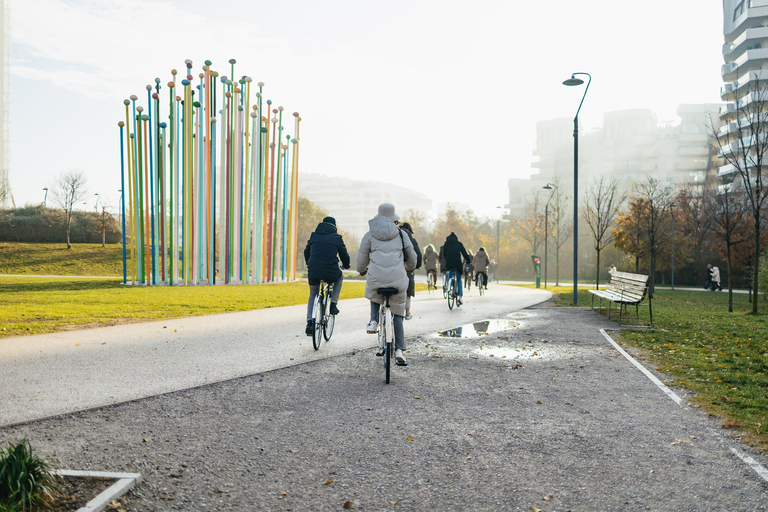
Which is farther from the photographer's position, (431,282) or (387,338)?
(431,282)

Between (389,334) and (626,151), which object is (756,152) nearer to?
(389,334)

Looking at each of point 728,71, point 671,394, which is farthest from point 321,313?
point 728,71

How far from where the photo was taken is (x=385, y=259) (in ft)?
23.5

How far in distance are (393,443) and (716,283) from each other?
38382 mm

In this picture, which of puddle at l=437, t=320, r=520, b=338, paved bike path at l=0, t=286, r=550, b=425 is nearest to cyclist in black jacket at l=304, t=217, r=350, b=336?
paved bike path at l=0, t=286, r=550, b=425

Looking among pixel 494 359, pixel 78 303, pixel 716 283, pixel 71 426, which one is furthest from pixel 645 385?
pixel 716 283

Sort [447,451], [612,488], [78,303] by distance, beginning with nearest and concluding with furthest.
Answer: [612,488], [447,451], [78,303]

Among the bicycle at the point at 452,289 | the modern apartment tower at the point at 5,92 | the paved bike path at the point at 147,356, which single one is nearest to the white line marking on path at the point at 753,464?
the paved bike path at the point at 147,356

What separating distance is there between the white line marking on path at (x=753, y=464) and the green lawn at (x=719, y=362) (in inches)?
10.5

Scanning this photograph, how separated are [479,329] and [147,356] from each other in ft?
19.9

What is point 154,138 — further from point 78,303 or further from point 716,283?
point 716,283

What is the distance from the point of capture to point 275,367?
24.7ft

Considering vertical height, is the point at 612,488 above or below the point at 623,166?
below

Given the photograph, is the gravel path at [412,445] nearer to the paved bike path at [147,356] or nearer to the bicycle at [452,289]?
the paved bike path at [147,356]
